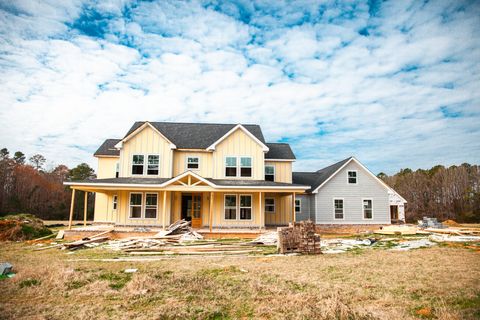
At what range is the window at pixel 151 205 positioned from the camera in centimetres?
2120

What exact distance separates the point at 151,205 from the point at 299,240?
469 inches

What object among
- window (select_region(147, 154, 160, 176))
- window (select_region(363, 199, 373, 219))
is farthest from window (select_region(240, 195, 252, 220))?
window (select_region(363, 199, 373, 219))

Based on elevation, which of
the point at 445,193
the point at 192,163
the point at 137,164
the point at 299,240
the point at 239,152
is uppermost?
the point at 239,152

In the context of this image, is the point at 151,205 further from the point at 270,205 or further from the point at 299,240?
the point at 299,240

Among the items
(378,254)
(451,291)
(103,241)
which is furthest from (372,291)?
(103,241)

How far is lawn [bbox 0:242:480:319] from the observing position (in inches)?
214

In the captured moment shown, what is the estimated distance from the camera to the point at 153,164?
2206cm

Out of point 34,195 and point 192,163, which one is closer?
point 192,163

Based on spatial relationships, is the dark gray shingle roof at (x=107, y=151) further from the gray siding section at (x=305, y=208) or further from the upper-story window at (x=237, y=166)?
the gray siding section at (x=305, y=208)

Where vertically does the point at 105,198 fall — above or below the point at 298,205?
above

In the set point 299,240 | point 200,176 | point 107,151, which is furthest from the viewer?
point 107,151

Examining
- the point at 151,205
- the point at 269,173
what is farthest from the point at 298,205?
the point at 151,205

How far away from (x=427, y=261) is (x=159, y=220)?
1594 centimetres

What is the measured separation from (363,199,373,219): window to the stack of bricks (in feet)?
43.0
